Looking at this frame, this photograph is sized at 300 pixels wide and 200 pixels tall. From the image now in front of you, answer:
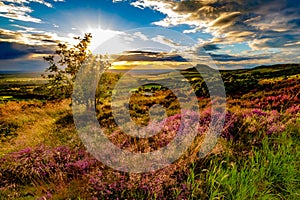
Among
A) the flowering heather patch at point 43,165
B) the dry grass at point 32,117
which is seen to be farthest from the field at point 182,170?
the dry grass at point 32,117

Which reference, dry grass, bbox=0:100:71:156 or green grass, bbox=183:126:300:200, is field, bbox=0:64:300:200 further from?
dry grass, bbox=0:100:71:156

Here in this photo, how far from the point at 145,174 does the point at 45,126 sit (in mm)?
8889

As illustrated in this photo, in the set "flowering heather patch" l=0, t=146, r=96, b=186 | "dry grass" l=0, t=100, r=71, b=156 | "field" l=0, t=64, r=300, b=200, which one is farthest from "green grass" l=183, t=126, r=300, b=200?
"dry grass" l=0, t=100, r=71, b=156

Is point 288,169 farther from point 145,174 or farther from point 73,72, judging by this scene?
point 73,72

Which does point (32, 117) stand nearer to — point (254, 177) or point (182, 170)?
point (182, 170)

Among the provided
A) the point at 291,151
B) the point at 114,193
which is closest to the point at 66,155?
the point at 114,193

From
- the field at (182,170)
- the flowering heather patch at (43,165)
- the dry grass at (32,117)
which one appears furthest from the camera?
the dry grass at (32,117)

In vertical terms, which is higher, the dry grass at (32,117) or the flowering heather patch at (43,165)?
the flowering heather patch at (43,165)

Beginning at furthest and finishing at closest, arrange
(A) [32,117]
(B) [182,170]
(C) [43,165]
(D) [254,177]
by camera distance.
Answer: (A) [32,117] → (C) [43,165] → (B) [182,170] → (D) [254,177]

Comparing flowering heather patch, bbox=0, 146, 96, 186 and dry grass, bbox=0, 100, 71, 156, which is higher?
flowering heather patch, bbox=0, 146, 96, 186

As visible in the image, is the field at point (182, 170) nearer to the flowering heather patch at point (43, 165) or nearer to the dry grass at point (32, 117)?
the flowering heather patch at point (43, 165)

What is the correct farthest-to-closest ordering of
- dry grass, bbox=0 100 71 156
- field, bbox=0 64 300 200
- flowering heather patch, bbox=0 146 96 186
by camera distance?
dry grass, bbox=0 100 71 156 → flowering heather patch, bbox=0 146 96 186 → field, bbox=0 64 300 200

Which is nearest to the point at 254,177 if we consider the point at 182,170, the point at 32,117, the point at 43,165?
the point at 182,170

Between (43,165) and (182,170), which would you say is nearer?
(182,170)
